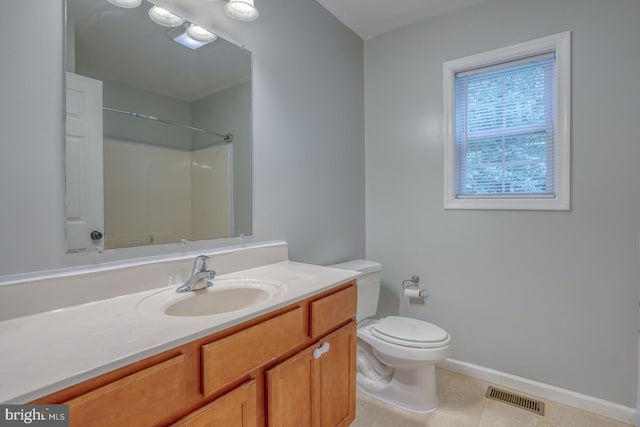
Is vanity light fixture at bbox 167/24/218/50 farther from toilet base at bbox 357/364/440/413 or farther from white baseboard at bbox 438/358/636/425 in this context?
white baseboard at bbox 438/358/636/425

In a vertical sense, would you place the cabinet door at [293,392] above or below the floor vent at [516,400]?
above

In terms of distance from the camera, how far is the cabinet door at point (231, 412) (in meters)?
0.82

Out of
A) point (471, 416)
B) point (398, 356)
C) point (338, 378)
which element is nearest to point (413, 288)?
point (398, 356)

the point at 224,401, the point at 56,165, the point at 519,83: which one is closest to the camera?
Answer: the point at 224,401

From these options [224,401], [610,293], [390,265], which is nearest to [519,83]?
[610,293]

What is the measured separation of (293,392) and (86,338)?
0.69 meters

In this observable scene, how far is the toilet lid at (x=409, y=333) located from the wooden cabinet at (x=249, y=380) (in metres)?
0.41

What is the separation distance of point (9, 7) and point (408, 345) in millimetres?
2109

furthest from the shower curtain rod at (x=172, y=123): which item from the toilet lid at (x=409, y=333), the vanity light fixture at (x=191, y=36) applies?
the toilet lid at (x=409, y=333)

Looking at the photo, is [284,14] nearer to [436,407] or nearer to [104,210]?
[104,210]

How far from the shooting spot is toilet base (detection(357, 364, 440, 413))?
180cm

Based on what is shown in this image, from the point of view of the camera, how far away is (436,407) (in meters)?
1.83

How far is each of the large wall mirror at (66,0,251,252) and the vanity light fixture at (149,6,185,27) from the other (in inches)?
0.9

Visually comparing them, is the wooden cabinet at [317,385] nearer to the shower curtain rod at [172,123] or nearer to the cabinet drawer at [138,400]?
the cabinet drawer at [138,400]
